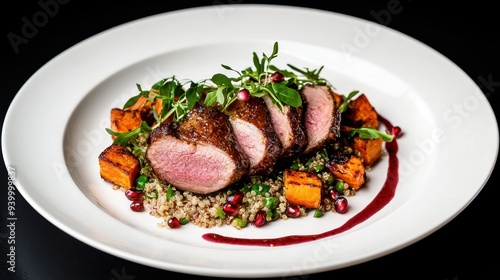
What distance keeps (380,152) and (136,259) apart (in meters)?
2.40

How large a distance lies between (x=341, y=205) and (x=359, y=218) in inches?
6.4

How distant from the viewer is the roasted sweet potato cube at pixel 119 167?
215 inches

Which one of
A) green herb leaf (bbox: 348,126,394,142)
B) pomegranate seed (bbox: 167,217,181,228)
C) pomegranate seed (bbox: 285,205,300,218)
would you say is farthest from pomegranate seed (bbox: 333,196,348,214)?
pomegranate seed (bbox: 167,217,181,228)

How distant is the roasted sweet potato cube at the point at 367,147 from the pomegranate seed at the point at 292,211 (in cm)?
84

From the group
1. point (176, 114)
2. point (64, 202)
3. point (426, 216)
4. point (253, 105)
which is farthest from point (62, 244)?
point (426, 216)

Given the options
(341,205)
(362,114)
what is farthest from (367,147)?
(341,205)

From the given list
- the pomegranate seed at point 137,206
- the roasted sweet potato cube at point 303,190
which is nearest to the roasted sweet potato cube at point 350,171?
the roasted sweet potato cube at point 303,190

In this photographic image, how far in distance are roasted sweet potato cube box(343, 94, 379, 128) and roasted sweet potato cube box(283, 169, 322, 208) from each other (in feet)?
3.38

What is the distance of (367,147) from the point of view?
18.7 feet

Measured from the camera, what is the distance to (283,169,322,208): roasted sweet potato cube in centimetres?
520

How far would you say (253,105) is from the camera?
5469mm

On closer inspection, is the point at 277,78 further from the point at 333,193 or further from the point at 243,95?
the point at 333,193

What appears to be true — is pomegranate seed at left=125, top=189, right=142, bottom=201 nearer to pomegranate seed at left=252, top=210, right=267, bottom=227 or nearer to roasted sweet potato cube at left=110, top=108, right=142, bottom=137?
roasted sweet potato cube at left=110, top=108, right=142, bottom=137

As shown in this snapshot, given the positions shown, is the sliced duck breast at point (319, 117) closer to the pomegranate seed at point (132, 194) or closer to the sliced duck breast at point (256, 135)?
the sliced duck breast at point (256, 135)
